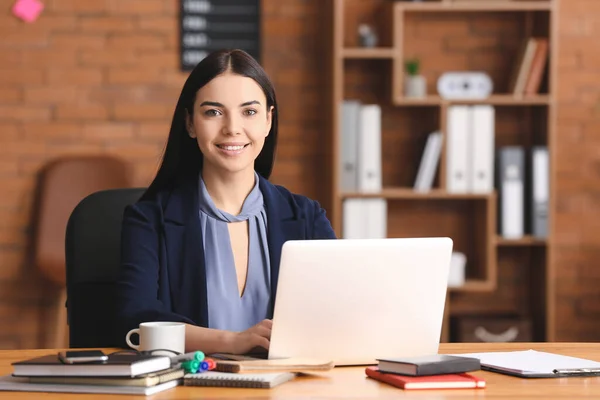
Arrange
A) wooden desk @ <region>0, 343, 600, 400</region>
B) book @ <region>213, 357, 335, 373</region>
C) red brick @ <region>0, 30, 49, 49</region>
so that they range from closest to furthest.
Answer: wooden desk @ <region>0, 343, 600, 400</region>
book @ <region>213, 357, 335, 373</region>
red brick @ <region>0, 30, 49, 49</region>

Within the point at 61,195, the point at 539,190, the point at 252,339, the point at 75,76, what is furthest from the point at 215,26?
the point at 252,339

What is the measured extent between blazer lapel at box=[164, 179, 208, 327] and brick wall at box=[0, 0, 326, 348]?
221 centimetres

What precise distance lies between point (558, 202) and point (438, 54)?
0.91 meters

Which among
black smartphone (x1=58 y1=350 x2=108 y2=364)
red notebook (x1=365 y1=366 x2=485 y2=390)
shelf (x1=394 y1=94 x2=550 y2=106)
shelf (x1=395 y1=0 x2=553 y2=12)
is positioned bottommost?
red notebook (x1=365 y1=366 x2=485 y2=390)

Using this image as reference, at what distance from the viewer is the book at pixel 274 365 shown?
4.79ft

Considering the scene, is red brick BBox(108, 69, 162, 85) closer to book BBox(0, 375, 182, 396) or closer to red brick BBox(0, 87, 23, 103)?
red brick BBox(0, 87, 23, 103)

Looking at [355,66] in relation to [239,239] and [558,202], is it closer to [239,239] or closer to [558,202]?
[558,202]

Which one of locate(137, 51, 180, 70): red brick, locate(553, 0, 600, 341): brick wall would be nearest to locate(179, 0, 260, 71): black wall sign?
locate(137, 51, 180, 70): red brick

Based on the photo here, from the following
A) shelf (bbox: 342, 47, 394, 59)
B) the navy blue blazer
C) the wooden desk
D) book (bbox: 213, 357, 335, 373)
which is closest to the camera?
the wooden desk

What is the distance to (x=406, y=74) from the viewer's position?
164 inches

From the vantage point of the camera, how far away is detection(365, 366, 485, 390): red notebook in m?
1.40

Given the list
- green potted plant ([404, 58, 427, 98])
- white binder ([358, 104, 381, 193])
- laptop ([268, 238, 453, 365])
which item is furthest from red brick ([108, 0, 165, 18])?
laptop ([268, 238, 453, 365])

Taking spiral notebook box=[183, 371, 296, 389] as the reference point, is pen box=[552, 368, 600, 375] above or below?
below

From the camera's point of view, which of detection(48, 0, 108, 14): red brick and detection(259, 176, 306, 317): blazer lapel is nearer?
detection(259, 176, 306, 317): blazer lapel
